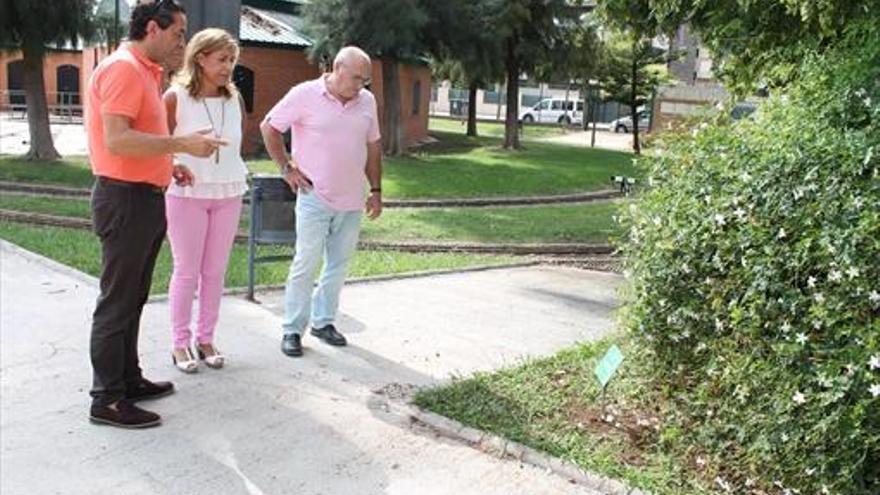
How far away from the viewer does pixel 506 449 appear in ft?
13.6

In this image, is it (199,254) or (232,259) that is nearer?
(199,254)

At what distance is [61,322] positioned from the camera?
614 centimetres

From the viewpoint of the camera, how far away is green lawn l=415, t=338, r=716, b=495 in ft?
12.7

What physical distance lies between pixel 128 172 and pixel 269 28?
2469cm

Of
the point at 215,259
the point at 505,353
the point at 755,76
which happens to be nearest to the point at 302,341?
the point at 215,259

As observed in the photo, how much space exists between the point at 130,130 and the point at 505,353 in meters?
2.78

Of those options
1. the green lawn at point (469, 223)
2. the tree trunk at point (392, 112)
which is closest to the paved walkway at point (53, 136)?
the green lawn at point (469, 223)

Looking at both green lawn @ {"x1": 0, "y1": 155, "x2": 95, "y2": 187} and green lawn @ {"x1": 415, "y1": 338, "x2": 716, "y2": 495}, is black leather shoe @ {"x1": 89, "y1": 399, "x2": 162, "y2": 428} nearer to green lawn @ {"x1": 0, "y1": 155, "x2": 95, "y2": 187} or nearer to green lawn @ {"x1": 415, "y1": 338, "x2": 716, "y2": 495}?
green lawn @ {"x1": 415, "y1": 338, "x2": 716, "y2": 495}

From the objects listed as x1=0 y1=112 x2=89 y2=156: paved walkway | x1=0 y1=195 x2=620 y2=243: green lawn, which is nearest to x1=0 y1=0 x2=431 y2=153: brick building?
x1=0 y1=112 x2=89 y2=156: paved walkway

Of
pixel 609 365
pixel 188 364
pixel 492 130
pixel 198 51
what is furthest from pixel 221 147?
pixel 492 130

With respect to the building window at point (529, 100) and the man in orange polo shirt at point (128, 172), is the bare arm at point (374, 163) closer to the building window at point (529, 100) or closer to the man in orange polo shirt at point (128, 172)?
the man in orange polo shirt at point (128, 172)

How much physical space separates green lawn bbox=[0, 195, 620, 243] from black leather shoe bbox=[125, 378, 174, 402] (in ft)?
23.1

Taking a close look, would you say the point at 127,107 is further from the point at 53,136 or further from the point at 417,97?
the point at 417,97

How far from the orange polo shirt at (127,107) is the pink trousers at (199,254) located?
67 cm
